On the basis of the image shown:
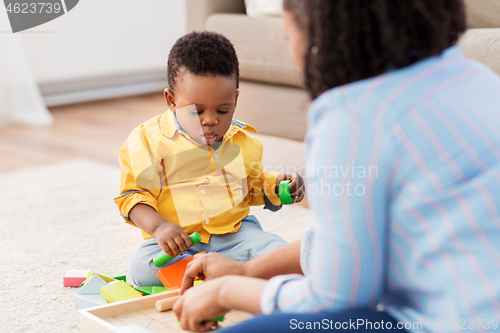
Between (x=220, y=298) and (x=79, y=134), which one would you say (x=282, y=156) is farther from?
(x=220, y=298)

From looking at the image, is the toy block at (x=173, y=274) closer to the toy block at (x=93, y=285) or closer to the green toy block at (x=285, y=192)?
the toy block at (x=93, y=285)

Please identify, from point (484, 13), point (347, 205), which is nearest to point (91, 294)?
point (347, 205)

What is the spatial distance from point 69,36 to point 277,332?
8.80ft

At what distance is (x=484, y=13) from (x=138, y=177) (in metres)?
1.13

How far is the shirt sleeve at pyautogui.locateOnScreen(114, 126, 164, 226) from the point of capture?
0.99 meters

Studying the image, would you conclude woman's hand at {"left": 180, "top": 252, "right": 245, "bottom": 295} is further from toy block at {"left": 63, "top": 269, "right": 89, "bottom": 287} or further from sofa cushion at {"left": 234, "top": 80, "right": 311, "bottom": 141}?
sofa cushion at {"left": 234, "top": 80, "right": 311, "bottom": 141}

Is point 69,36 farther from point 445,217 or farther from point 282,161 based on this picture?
point 445,217

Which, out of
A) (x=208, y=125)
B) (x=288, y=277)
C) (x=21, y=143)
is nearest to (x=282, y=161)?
(x=208, y=125)

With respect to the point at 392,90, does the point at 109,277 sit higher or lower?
lower

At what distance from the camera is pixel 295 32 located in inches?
21.6

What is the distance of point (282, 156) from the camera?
6.72 feet

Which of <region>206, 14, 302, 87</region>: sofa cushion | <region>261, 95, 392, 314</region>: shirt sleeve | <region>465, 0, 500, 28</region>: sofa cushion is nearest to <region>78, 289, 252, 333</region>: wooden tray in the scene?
<region>261, 95, 392, 314</region>: shirt sleeve

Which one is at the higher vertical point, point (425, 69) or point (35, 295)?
point (425, 69)

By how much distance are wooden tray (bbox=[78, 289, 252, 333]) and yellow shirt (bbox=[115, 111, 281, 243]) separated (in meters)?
0.24
